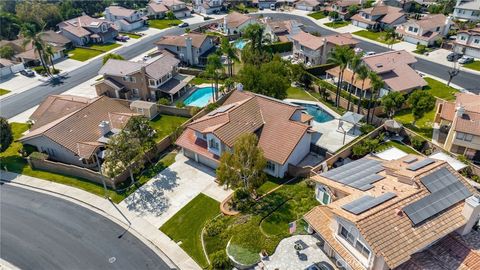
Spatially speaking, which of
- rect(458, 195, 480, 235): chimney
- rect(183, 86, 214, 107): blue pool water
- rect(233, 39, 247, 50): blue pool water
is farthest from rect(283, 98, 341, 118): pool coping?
rect(458, 195, 480, 235): chimney

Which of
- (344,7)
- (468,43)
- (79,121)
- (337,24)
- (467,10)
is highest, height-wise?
(467,10)

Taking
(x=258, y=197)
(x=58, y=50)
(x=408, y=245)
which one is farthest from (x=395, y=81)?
(x=58, y=50)

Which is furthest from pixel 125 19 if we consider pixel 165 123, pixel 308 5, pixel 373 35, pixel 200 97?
pixel 373 35

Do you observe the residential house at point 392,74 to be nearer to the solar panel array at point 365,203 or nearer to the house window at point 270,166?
the house window at point 270,166

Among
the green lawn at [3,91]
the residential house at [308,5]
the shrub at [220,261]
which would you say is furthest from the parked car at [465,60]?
the green lawn at [3,91]

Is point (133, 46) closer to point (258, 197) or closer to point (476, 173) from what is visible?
point (258, 197)

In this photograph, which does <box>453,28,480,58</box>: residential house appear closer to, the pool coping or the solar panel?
the pool coping

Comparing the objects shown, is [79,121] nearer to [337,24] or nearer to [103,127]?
[103,127]
